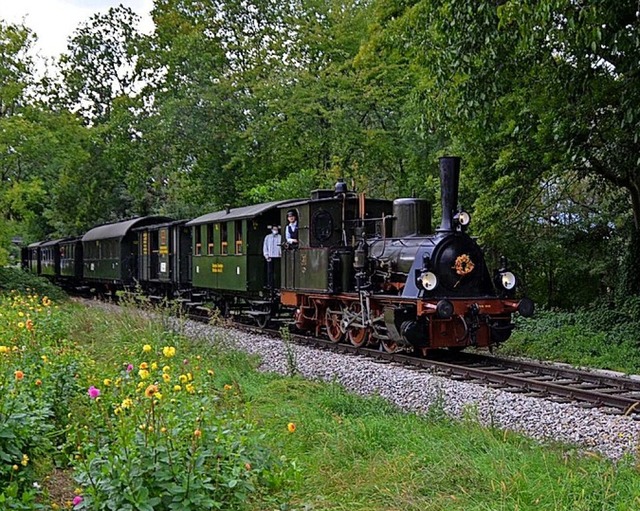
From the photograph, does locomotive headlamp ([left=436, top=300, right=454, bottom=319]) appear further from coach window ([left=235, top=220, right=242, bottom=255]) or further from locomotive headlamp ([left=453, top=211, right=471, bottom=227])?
coach window ([left=235, top=220, right=242, bottom=255])

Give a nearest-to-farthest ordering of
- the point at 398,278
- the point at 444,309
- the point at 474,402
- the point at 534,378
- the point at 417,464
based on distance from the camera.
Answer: the point at 417,464
the point at 474,402
the point at 534,378
the point at 444,309
the point at 398,278

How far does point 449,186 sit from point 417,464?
718 centimetres

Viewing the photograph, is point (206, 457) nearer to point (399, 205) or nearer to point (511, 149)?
point (399, 205)

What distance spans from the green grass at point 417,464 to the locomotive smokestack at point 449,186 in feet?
14.6

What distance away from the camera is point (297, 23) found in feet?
92.0

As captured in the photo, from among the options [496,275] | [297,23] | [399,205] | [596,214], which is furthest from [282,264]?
[297,23]

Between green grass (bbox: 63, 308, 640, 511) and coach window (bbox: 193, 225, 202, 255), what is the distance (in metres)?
12.4

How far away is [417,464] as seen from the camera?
5.62 meters

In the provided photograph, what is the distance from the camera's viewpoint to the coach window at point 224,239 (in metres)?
18.9

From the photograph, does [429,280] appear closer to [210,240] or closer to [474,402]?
[474,402]

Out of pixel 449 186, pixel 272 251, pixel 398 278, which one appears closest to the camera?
pixel 449 186

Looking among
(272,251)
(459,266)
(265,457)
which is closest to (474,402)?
(459,266)

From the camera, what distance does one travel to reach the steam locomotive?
1194 centimetres

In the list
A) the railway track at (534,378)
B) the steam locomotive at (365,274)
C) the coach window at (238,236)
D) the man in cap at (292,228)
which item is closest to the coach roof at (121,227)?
the steam locomotive at (365,274)
